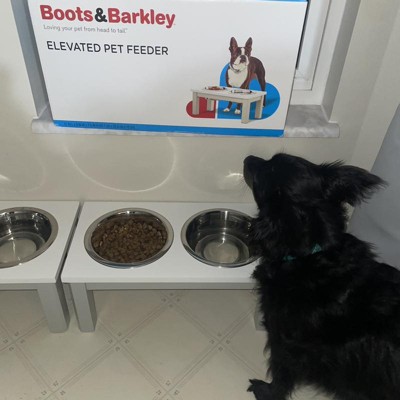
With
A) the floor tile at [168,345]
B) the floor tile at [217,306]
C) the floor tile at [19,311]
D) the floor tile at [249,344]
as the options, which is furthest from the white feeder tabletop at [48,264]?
the floor tile at [249,344]

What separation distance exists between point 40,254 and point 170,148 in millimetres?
774

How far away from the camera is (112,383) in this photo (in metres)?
1.84

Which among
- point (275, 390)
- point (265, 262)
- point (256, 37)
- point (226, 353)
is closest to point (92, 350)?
point (226, 353)

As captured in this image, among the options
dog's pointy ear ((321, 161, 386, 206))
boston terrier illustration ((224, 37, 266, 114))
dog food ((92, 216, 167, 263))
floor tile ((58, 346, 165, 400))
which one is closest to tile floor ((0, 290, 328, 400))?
floor tile ((58, 346, 165, 400))

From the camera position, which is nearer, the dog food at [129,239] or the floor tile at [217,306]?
the dog food at [129,239]

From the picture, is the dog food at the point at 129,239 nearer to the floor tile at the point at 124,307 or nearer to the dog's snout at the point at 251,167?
the floor tile at the point at 124,307

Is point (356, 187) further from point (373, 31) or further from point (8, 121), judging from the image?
point (8, 121)

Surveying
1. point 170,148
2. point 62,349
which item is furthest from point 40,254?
point 170,148

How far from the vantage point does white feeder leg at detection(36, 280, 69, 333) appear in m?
1.83

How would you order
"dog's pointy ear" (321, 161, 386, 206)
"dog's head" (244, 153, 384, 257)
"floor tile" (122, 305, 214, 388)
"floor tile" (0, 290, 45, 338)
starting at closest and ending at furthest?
"dog's head" (244, 153, 384, 257)
"dog's pointy ear" (321, 161, 386, 206)
"floor tile" (122, 305, 214, 388)
"floor tile" (0, 290, 45, 338)

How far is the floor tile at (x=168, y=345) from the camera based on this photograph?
1.90 metres

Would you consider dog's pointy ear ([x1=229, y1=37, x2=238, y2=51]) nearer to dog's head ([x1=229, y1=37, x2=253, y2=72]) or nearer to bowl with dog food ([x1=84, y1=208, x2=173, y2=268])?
dog's head ([x1=229, y1=37, x2=253, y2=72])

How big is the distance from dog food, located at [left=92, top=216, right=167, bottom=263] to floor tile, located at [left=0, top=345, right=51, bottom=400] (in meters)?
0.60

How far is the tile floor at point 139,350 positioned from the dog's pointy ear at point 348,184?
0.91m
